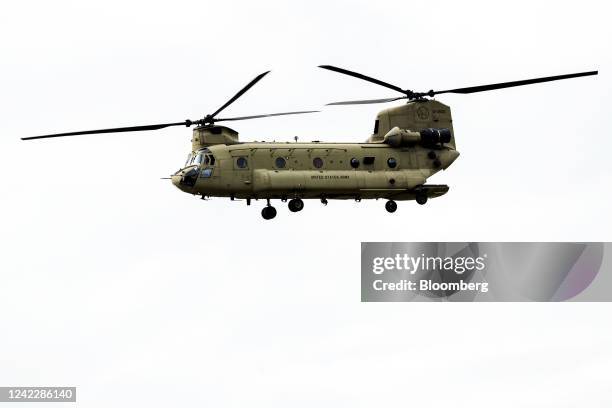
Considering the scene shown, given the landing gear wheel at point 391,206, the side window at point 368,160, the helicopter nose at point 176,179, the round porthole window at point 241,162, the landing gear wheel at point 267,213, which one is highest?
the side window at point 368,160

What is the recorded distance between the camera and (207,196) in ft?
282

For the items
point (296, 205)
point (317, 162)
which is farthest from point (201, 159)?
point (317, 162)

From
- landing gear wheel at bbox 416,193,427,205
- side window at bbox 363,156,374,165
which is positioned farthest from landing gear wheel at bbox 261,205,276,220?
landing gear wheel at bbox 416,193,427,205

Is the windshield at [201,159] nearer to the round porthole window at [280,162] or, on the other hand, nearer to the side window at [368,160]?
the round porthole window at [280,162]

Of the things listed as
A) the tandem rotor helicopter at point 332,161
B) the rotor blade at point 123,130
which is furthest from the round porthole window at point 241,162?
the rotor blade at point 123,130

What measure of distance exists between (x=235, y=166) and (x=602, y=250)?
2098cm

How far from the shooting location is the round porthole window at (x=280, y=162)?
281 ft

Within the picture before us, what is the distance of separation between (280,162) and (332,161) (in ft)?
9.05

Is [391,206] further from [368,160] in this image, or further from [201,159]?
[201,159]

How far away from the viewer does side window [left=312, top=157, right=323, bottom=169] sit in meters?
86.2

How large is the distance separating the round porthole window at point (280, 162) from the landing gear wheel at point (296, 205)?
5.95 ft

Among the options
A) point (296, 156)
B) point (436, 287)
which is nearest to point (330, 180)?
point (296, 156)

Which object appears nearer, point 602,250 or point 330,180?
point 330,180

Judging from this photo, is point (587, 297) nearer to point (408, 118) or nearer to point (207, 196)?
point (408, 118)
